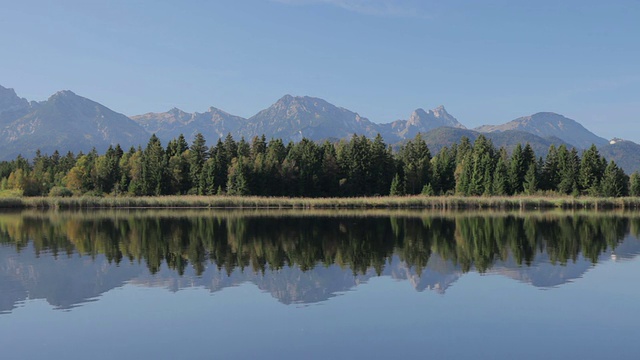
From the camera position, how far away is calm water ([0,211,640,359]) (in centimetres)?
1416

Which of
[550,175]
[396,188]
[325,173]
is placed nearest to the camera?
[550,175]

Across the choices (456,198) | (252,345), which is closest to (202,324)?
(252,345)

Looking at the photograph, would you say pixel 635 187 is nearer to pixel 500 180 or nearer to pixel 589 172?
pixel 589 172

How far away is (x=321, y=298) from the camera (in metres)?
19.7

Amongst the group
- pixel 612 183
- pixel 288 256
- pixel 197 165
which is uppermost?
pixel 197 165

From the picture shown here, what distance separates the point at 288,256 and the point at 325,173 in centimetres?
7599

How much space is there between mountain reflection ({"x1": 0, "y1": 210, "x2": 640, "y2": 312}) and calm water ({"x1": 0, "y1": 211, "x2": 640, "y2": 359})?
0.41ft

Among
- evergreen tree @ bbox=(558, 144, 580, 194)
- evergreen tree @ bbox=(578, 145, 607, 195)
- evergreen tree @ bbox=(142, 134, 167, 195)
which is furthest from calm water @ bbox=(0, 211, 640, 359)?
evergreen tree @ bbox=(558, 144, 580, 194)

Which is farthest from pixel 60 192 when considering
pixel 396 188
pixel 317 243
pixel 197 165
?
pixel 317 243

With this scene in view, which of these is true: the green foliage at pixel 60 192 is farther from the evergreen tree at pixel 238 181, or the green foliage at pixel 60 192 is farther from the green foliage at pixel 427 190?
the green foliage at pixel 427 190

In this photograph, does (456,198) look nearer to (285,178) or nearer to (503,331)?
(285,178)

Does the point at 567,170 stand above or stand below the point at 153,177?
above

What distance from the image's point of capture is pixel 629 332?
15.2 meters

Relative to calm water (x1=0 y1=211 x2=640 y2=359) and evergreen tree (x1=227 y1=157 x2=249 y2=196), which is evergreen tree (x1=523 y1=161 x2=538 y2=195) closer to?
evergreen tree (x1=227 y1=157 x2=249 y2=196)
